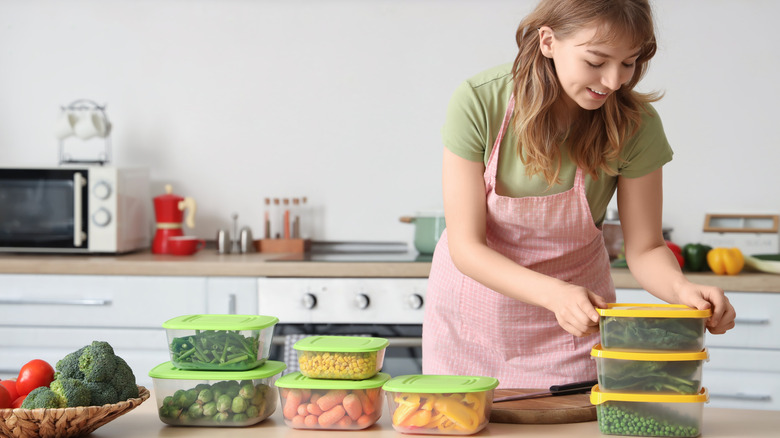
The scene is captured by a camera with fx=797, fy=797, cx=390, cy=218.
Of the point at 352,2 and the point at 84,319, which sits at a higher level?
the point at 352,2

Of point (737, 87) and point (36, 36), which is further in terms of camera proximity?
point (36, 36)

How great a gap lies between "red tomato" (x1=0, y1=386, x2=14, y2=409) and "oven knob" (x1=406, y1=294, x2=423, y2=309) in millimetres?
1495

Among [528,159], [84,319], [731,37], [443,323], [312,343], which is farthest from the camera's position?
[731,37]

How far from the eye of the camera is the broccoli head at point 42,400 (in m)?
1.06

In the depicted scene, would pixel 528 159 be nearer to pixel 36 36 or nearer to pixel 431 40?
pixel 431 40

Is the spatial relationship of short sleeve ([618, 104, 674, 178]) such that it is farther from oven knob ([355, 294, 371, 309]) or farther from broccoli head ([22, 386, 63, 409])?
oven knob ([355, 294, 371, 309])

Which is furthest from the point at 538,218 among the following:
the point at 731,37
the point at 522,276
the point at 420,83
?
the point at 731,37

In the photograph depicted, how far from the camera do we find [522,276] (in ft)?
4.17

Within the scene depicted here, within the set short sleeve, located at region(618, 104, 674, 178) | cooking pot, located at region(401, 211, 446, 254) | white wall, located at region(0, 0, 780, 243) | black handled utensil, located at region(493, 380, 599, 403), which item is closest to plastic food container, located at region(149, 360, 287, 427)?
black handled utensil, located at region(493, 380, 599, 403)

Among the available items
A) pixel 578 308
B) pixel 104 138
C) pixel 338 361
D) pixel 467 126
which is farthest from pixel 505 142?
pixel 104 138

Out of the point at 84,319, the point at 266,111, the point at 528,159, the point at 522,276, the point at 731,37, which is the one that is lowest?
the point at 84,319

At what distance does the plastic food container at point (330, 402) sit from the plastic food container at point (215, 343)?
0.07 m

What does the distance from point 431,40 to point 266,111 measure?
69 cm

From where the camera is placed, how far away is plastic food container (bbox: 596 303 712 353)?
1.08 metres
